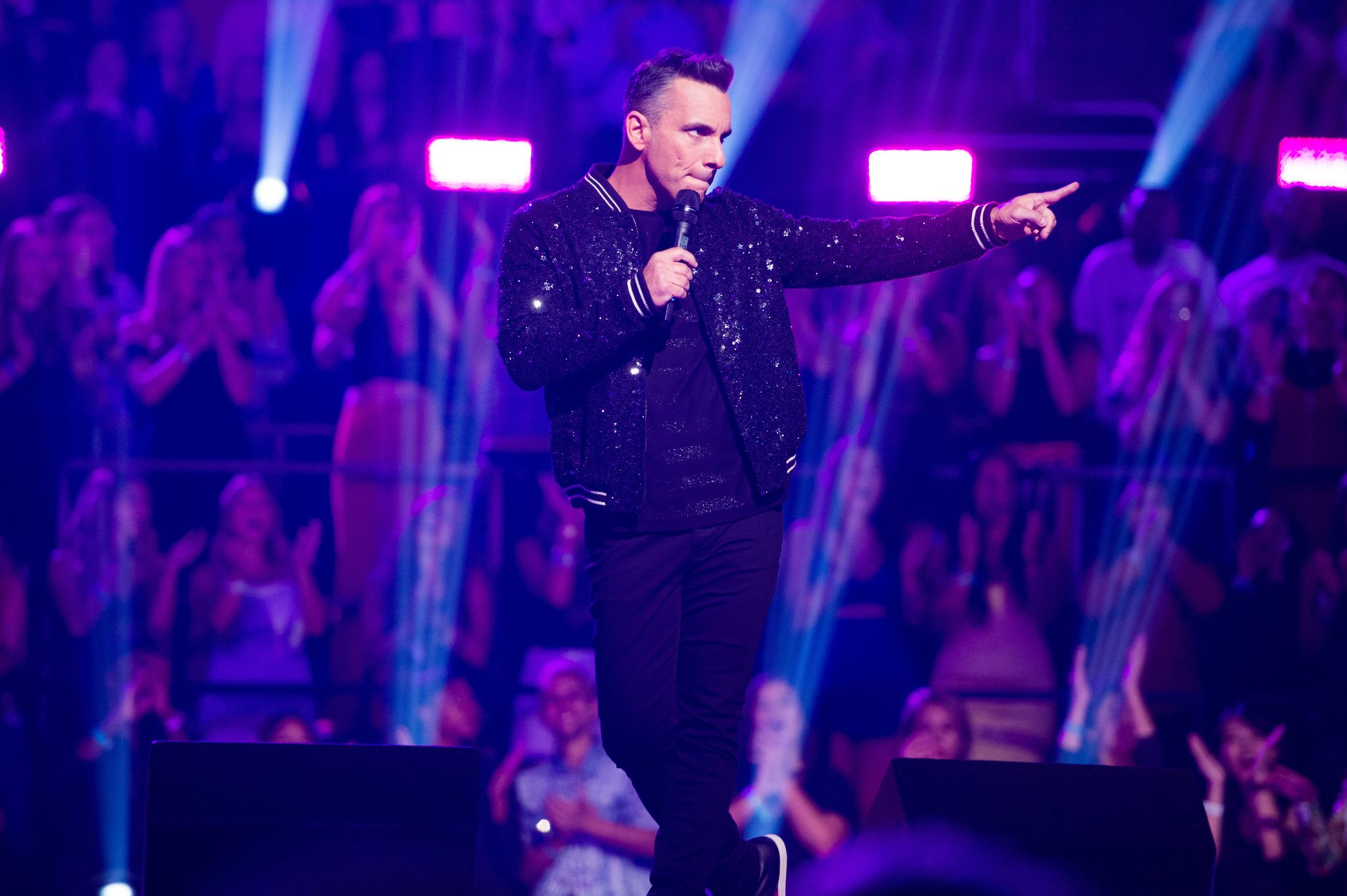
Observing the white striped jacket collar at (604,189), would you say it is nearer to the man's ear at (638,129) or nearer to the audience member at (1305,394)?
the man's ear at (638,129)

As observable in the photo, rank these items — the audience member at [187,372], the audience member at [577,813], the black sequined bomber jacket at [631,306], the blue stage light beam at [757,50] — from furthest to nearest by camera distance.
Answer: the blue stage light beam at [757,50] < the audience member at [187,372] < the audience member at [577,813] < the black sequined bomber jacket at [631,306]

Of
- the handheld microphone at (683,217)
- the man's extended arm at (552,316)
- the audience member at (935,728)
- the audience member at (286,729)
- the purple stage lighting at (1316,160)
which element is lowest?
the audience member at (286,729)

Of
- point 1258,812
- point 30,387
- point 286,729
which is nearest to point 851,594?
point 1258,812

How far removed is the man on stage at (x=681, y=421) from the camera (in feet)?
7.03

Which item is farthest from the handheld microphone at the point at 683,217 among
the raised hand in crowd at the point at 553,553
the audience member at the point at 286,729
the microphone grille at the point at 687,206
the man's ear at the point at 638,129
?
the audience member at the point at 286,729

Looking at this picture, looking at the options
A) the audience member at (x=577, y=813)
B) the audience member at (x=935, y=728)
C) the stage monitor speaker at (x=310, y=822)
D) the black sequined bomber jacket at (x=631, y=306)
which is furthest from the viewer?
the audience member at (x=935, y=728)

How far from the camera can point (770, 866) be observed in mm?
2412

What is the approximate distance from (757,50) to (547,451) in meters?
1.78

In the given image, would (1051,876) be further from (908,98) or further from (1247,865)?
(908,98)

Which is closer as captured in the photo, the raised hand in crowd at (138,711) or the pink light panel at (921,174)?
the raised hand in crowd at (138,711)

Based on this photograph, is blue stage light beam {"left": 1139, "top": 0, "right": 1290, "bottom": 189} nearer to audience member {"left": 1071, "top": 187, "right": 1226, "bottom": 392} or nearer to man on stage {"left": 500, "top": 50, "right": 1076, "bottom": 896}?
audience member {"left": 1071, "top": 187, "right": 1226, "bottom": 392}

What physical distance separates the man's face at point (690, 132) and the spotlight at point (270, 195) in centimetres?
288

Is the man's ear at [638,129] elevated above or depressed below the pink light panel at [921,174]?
below

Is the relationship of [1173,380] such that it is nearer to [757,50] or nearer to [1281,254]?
[1281,254]
